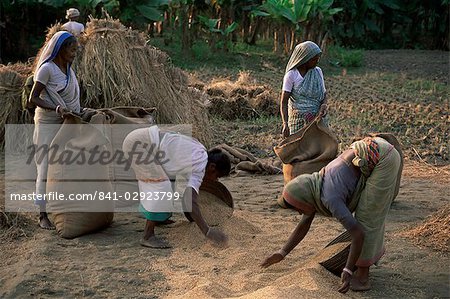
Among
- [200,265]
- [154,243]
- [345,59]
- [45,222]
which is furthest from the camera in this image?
[345,59]

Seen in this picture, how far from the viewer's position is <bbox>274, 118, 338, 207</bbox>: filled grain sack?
219 inches

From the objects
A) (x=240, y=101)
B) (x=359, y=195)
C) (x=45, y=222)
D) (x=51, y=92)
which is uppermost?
(x=51, y=92)

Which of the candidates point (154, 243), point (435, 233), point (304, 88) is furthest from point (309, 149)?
point (154, 243)

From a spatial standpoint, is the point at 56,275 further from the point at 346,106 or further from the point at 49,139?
the point at 346,106

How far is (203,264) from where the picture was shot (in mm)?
4344

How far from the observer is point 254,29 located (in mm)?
19219

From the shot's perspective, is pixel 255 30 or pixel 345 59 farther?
pixel 255 30

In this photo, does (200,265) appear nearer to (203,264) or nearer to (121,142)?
(203,264)

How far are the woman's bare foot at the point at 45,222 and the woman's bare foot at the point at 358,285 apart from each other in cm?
229

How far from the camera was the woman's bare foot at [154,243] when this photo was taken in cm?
465

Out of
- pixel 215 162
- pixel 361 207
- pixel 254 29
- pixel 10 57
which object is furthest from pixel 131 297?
pixel 254 29

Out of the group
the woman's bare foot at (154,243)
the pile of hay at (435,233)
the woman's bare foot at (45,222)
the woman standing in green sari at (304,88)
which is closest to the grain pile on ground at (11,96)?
the woman's bare foot at (45,222)

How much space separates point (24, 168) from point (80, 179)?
7.31 feet

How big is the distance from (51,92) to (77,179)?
0.64 m
